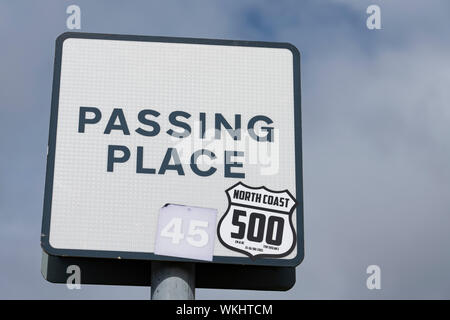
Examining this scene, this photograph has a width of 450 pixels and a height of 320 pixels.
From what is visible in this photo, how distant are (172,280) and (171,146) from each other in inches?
62.9

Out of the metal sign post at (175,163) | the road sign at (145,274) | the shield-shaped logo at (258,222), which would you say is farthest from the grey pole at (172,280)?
the shield-shaped logo at (258,222)

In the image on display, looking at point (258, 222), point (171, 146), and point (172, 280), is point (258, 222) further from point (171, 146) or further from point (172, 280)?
point (171, 146)

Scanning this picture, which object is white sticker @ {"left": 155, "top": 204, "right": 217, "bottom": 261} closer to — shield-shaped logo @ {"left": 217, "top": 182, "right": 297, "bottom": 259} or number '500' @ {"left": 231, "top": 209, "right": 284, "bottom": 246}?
shield-shaped logo @ {"left": 217, "top": 182, "right": 297, "bottom": 259}

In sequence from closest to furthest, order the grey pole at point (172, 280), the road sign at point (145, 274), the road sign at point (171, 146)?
the grey pole at point (172, 280) → the road sign at point (171, 146) → the road sign at point (145, 274)

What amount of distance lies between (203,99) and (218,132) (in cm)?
49

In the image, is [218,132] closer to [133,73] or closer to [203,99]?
[203,99]

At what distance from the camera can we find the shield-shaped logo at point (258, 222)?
32.0ft

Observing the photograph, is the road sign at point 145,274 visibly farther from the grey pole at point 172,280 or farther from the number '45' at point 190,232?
the number '45' at point 190,232

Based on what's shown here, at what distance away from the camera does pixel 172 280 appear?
9641 millimetres


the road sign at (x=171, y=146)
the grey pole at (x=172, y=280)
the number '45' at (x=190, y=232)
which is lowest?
the grey pole at (x=172, y=280)

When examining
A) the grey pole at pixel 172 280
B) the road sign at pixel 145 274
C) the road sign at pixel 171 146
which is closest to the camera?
the grey pole at pixel 172 280

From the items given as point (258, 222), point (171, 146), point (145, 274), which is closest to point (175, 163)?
point (171, 146)
